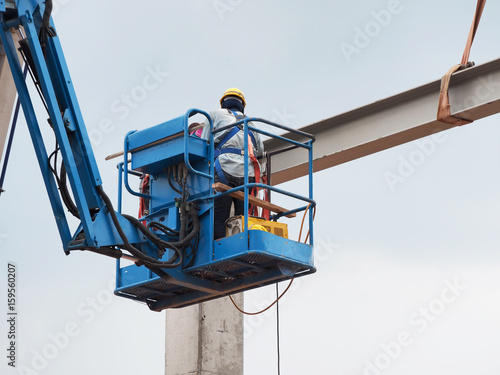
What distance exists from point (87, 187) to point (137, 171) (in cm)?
126

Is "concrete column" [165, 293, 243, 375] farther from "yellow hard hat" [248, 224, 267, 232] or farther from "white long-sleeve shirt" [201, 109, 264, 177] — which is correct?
"yellow hard hat" [248, 224, 267, 232]

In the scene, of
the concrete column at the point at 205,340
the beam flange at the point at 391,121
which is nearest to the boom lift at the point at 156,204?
the beam flange at the point at 391,121

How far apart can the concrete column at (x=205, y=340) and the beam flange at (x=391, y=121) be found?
241 cm

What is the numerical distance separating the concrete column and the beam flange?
2.41 m

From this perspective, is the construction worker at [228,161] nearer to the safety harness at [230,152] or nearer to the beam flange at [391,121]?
the safety harness at [230,152]

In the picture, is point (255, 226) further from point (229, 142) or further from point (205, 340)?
point (205, 340)

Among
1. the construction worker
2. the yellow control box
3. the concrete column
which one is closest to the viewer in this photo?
the yellow control box

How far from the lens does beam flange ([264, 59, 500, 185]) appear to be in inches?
536

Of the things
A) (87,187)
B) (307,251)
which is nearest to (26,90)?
(87,187)

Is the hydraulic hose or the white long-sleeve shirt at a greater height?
the white long-sleeve shirt

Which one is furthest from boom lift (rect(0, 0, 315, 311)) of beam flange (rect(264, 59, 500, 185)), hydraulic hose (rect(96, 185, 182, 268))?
beam flange (rect(264, 59, 500, 185))

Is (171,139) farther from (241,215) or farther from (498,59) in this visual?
(498,59)

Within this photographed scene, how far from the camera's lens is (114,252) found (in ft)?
38.6

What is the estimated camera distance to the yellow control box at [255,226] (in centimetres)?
1204
